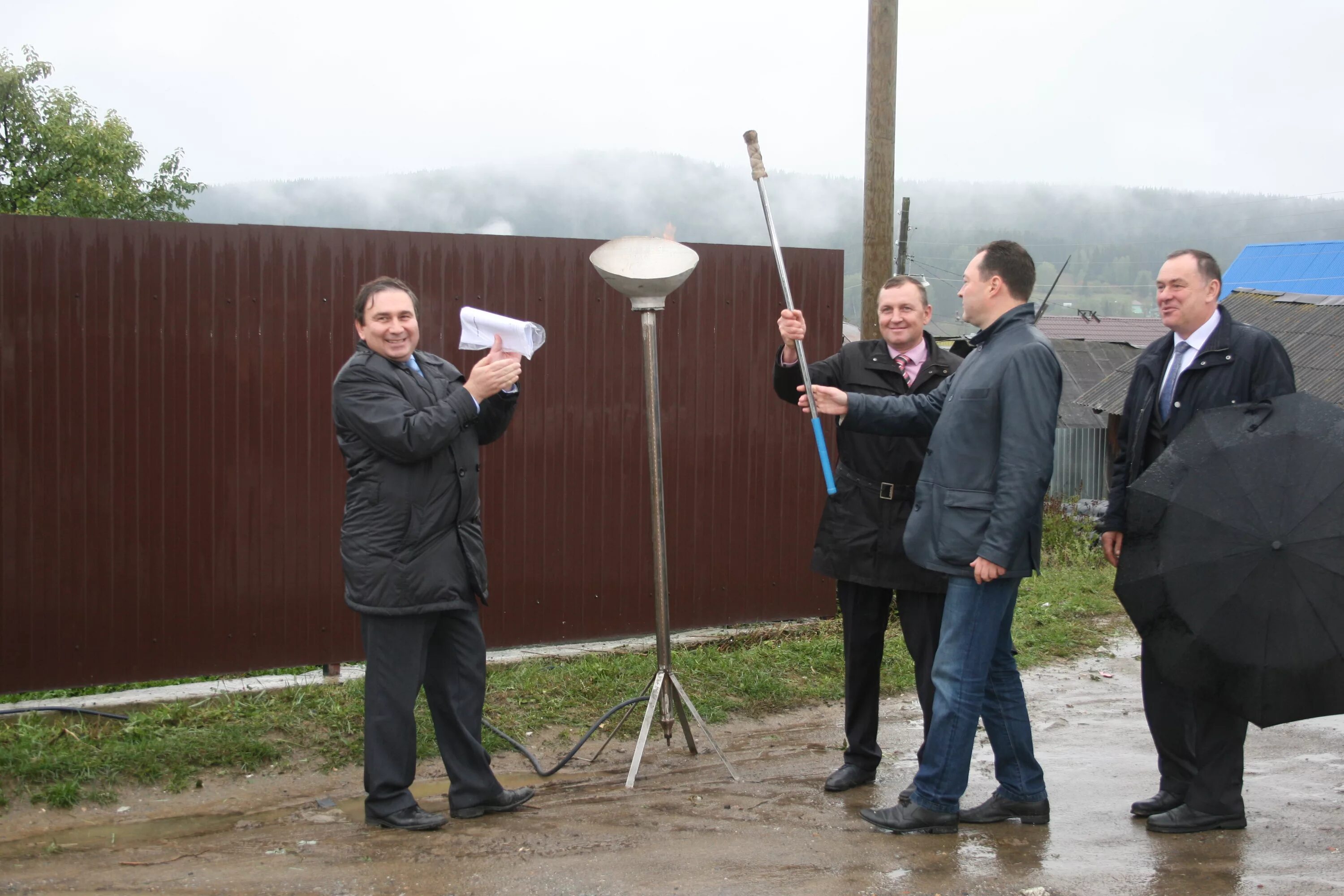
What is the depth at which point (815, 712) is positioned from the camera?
5.73m

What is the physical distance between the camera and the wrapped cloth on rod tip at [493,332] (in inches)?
159

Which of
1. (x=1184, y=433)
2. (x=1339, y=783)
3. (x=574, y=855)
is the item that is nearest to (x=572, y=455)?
(x=574, y=855)

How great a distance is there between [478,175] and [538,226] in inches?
1389

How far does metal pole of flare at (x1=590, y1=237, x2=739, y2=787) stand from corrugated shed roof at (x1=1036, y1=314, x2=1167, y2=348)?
3207 centimetres

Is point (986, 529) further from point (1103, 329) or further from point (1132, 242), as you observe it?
point (1132, 242)

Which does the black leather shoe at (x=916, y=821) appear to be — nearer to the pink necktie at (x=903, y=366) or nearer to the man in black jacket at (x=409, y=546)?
the man in black jacket at (x=409, y=546)

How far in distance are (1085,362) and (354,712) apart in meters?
22.8

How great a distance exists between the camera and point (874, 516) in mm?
4418

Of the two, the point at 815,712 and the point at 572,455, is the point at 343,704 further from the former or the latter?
the point at 815,712

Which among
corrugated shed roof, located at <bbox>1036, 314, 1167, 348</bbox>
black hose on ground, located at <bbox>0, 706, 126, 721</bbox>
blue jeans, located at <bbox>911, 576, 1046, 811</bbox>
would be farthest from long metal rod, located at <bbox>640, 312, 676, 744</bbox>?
corrugated shed roof, located at <bbox>1036, 314, 1167, 348</bbox>

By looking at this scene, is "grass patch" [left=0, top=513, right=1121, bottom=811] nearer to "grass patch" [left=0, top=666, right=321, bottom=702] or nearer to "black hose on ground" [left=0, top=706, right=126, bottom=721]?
"black hose on ground" [left=0, top=706, right=126, bottom=721]

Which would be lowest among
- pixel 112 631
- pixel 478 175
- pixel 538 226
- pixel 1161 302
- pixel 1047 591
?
pixel 1047 591

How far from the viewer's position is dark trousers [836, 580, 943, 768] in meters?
4.36

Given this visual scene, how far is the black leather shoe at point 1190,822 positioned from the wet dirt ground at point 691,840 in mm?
39
